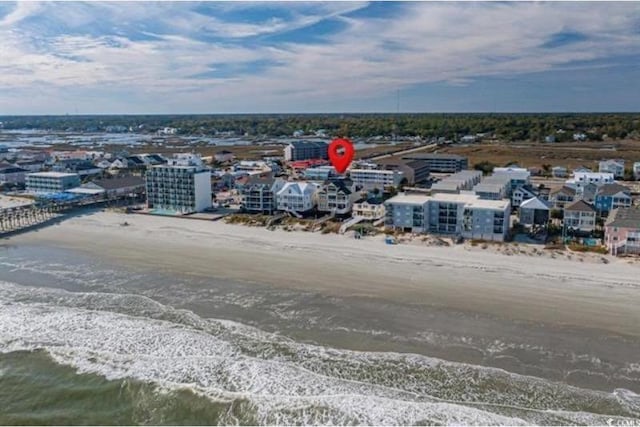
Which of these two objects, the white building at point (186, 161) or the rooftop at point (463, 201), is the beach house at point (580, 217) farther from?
the white building at point (186, 161)

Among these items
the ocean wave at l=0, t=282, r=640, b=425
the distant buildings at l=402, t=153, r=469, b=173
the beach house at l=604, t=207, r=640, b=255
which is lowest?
the ocean wave at l=0, t=282, r=640, b=425

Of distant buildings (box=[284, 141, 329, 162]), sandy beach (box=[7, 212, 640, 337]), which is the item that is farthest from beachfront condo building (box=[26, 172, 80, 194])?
distant buildings (box=[284, 141, 329, 162])

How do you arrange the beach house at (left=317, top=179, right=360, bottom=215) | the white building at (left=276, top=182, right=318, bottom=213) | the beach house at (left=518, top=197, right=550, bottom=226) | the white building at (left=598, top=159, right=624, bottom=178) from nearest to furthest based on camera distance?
the beach house at (left=518, top=197, right=550, bottom=226), the beach house at (left=317, top=179, right=360, bottom=215), the white building at (left=276, top=182, right=318, bottom=213), the white building at (left=598, top=159, right=624, bottom=178)

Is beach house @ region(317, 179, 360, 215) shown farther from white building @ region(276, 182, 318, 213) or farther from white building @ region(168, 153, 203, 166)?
white building @ region(168, 153, 203, 166)

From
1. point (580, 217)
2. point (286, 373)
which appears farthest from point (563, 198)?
point (286, 373)

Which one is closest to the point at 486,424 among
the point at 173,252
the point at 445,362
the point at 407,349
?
the point at 445,362

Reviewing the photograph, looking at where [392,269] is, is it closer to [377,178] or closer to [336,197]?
[336,197]

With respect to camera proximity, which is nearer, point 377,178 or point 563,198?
point 563,198

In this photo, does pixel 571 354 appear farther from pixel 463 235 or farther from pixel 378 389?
pixel 463 235
